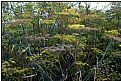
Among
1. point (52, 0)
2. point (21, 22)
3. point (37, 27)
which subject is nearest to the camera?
point (21, 22)

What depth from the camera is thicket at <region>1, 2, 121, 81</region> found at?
6781mm

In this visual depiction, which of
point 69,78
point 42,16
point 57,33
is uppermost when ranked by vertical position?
point 42,16

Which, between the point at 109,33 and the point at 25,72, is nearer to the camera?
the point at 109,33

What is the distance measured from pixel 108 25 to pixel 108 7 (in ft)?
1.75

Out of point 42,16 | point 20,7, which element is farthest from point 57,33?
point 20,7

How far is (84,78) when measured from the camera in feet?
23.4

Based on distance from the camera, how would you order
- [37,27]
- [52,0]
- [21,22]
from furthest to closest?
[37,27] → [52,0] → [21,22]

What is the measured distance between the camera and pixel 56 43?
6797mm

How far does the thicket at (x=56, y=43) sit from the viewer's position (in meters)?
6.78

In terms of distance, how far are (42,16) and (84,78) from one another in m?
1.84

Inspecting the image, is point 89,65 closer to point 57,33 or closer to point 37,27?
point 57,33

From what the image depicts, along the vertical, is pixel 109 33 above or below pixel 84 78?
above

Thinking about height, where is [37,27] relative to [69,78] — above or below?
above

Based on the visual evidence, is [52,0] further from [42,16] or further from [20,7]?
[20,7]
